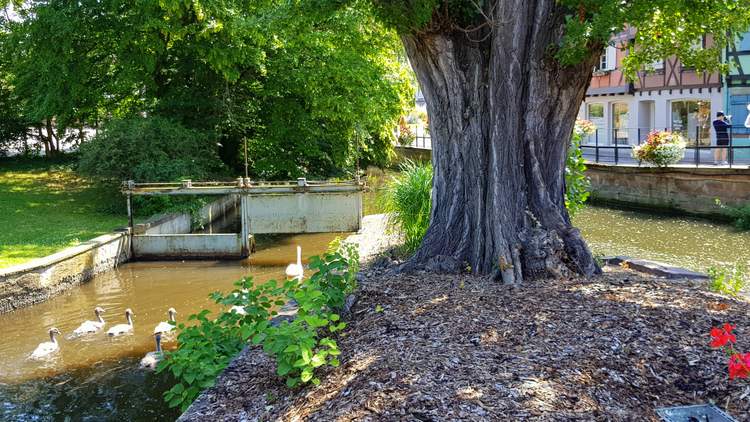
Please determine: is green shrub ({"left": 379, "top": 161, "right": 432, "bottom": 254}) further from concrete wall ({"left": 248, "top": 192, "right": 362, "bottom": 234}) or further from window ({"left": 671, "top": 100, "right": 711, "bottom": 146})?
window ({"left": 671, "top": 100, "right": 711, "bottom": 146})

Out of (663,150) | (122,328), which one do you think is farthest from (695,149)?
(122,328)

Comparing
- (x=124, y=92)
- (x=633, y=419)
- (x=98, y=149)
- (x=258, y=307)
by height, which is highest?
(x=124, y=92)

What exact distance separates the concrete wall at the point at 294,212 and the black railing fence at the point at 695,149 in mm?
11601

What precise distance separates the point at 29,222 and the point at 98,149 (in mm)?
2911

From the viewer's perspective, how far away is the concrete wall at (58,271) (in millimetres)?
11891

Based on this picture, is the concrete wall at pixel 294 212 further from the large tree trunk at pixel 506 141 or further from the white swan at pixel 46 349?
the large tree trunk at pixel 506 141

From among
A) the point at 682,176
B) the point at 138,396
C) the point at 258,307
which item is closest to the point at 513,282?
the point at 258,307

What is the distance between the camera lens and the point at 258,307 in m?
6.05

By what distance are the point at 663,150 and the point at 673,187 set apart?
1.18 meters

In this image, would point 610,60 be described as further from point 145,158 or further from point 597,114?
point 145,158

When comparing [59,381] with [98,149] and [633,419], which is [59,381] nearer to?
[633,419]

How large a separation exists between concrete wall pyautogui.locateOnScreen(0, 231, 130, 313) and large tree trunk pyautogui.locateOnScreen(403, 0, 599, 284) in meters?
7.30

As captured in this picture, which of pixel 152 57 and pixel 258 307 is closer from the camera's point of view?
pixel 258 307

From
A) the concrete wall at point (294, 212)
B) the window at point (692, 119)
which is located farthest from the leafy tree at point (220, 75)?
the window at point (692, 119)
